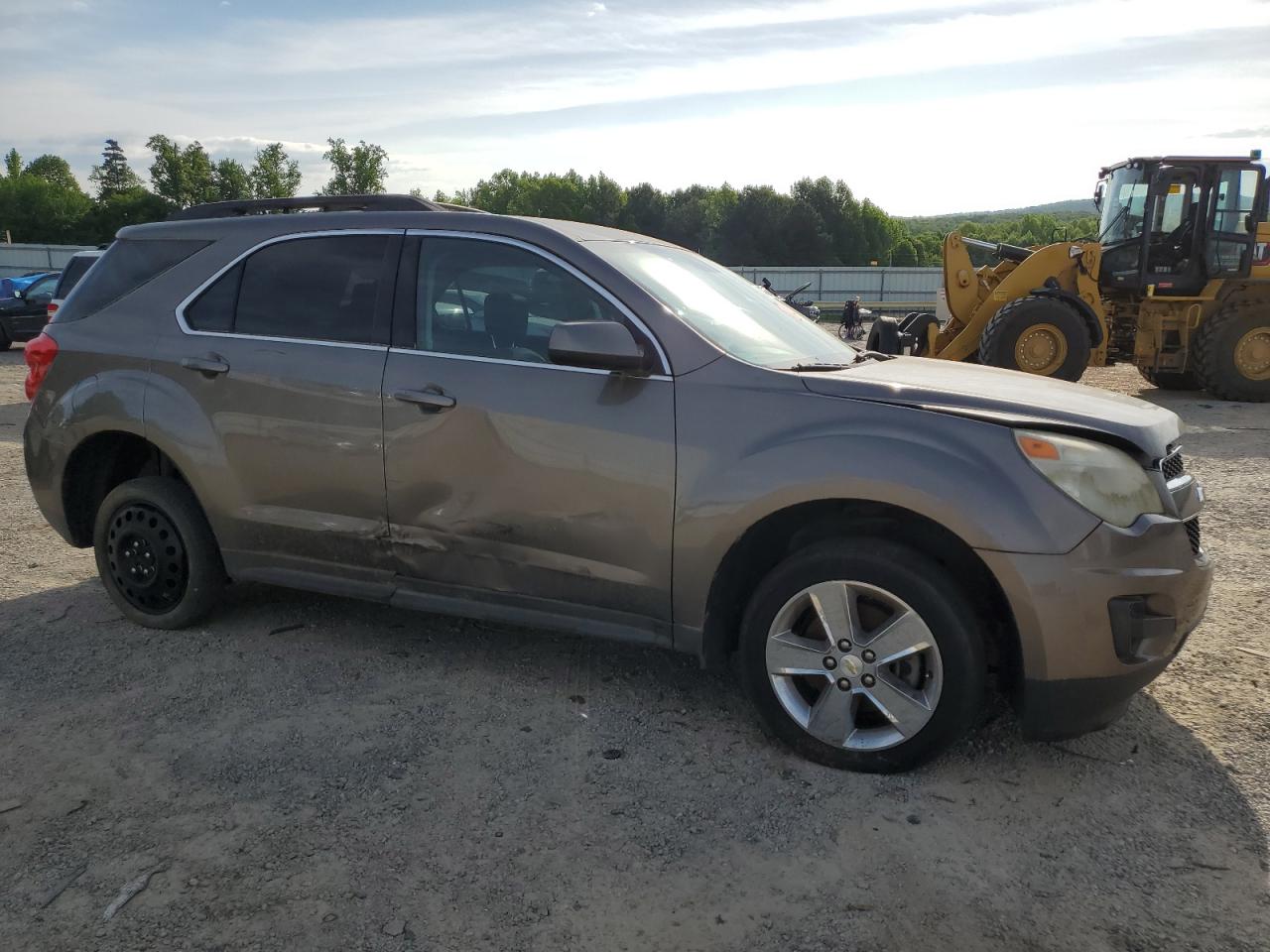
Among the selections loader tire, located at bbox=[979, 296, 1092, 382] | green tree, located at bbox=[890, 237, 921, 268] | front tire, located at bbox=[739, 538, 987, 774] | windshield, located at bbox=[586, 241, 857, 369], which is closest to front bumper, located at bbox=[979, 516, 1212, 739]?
front tire, located at bbox=[739, 538, 987, 774]

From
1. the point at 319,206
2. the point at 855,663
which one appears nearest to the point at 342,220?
the point at 319,206

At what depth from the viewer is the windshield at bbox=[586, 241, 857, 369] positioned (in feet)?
11.7

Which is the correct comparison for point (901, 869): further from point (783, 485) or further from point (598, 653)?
point (598, 653)

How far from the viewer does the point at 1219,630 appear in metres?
4.42

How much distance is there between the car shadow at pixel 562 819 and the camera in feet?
8.30

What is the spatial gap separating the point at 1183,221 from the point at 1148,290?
0.98 meters

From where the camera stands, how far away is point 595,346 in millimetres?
3297

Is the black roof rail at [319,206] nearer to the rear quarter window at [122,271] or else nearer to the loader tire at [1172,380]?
the rear quarter window at [122,271]

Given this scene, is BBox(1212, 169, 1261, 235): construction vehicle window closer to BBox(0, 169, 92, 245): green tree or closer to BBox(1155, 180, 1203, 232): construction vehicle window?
BBox(1155, 180, 1203, 232): construction vehicle window

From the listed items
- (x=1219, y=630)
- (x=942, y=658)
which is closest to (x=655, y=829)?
(x=942, y=658)

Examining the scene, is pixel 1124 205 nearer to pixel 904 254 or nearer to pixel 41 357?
pixel 41 357

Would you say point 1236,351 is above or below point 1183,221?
below

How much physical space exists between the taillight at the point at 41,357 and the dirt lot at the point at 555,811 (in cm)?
123

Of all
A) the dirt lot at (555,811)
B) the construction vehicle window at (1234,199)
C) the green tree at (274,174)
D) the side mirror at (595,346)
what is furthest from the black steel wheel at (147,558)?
the green tree at (274,174)
